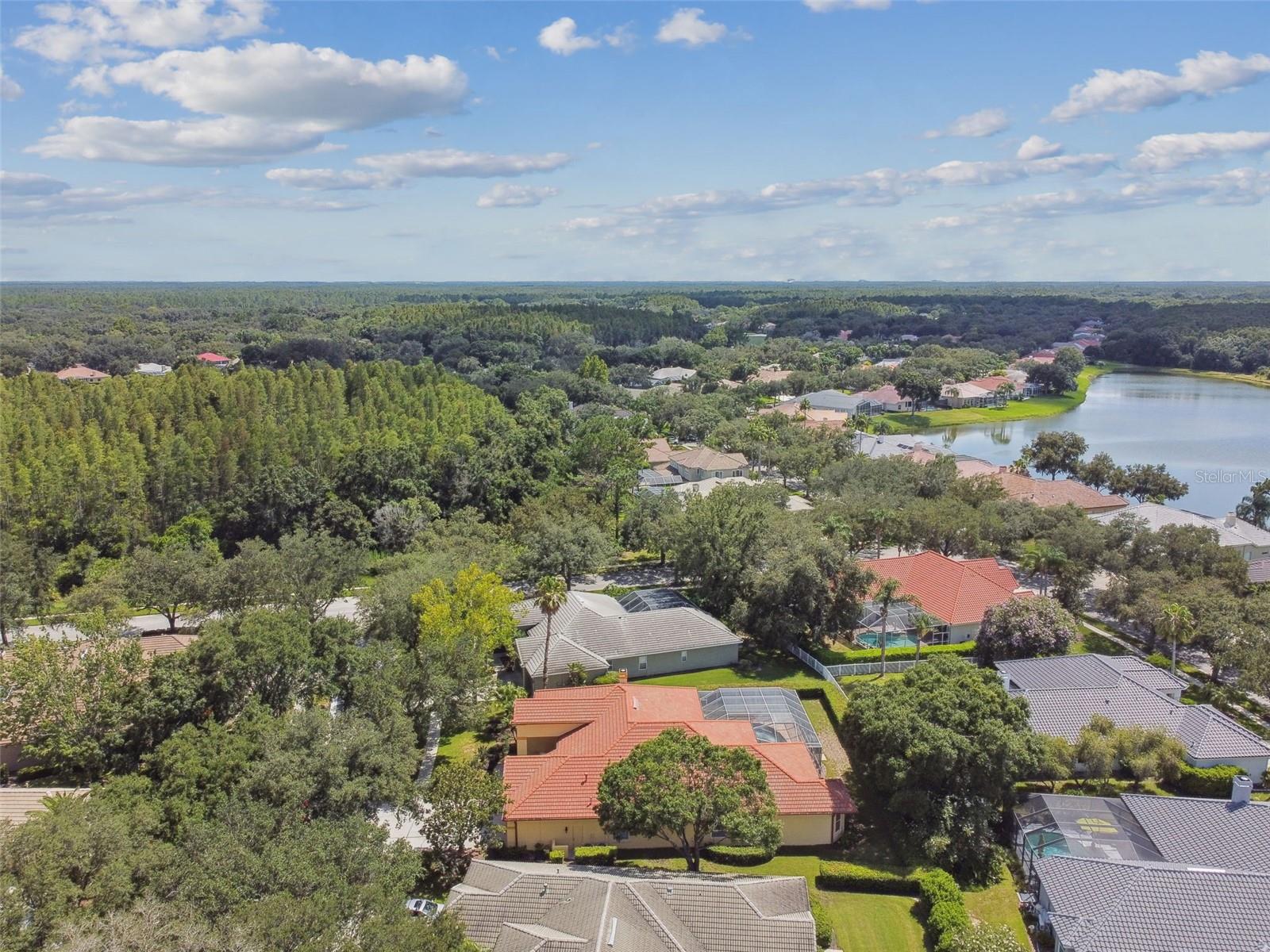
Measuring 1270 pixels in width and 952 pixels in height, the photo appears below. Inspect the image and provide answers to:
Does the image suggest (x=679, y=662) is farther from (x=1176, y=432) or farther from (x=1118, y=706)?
(x=1176, y=432)

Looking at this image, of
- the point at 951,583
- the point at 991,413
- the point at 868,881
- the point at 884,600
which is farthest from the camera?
the point at 991,413

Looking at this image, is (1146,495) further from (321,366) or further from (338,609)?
(321,366)

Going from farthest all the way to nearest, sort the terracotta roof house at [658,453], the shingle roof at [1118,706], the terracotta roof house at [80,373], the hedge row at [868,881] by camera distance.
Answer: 1. the terracotta roof house at [80,373]
2. the terracotta roof house at [658,453]
3. the shingle roof at [1118,706]
4. the hedge row at [868,881]

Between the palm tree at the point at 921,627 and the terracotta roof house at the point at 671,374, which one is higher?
the terracotta roof house at the point at 671,374

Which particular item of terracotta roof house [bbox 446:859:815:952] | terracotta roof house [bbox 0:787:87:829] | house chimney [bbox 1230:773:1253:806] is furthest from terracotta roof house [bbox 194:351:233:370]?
house chimney [bbox 1230:773:1253:806]

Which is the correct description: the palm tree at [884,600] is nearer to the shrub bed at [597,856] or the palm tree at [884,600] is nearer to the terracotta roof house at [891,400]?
the shrub bed at [597,856]

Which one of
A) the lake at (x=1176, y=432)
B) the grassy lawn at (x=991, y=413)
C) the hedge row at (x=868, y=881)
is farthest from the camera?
the grassy lawn at (x=991, y=413)

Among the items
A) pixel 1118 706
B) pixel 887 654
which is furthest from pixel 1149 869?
pixel 887 654

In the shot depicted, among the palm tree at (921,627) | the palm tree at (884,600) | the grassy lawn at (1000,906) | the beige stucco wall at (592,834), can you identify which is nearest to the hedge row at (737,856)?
the beige stucco wall at (592,834)
